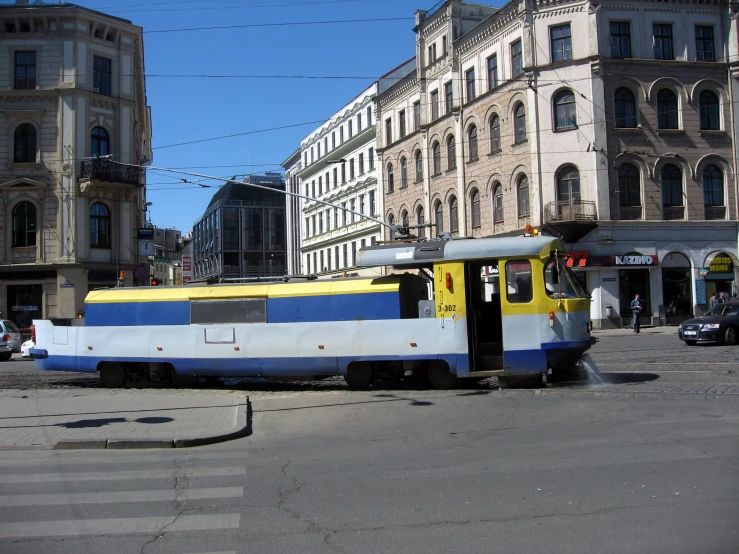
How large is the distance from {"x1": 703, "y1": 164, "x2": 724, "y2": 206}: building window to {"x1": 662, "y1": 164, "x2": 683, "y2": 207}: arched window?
55.2 inches

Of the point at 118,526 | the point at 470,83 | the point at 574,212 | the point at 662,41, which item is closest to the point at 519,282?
the point at 118,526

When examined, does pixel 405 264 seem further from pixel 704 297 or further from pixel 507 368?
pixel 704 297

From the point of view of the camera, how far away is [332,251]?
66.6 metres

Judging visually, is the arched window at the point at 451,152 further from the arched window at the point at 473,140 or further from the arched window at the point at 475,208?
the arched window at the point at 475,208

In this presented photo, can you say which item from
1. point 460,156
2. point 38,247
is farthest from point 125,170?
point 460,156

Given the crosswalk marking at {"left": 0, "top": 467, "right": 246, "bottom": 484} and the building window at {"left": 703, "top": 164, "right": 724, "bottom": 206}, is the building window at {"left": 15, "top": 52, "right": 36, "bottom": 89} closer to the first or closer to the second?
the crosswalk marking at {"left": 0, "top": 467, "right": 246, "bottom": 484}

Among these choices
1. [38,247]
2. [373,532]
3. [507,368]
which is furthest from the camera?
[38,247]

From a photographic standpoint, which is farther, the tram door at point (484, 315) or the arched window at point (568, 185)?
the arched window at point (568, 185)

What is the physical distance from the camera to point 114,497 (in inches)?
273

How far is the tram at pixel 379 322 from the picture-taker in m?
13.7

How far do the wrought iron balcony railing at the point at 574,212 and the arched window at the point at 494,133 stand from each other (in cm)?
606

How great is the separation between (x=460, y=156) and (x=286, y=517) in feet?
129

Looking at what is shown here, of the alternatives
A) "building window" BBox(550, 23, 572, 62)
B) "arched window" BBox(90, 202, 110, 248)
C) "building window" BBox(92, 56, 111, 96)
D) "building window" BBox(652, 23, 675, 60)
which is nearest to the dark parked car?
"building window" BBox(550, 23, 572, 62)

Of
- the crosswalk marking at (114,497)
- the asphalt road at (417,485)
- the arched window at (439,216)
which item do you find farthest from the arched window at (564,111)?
the crosswalk marking at (114,497)
